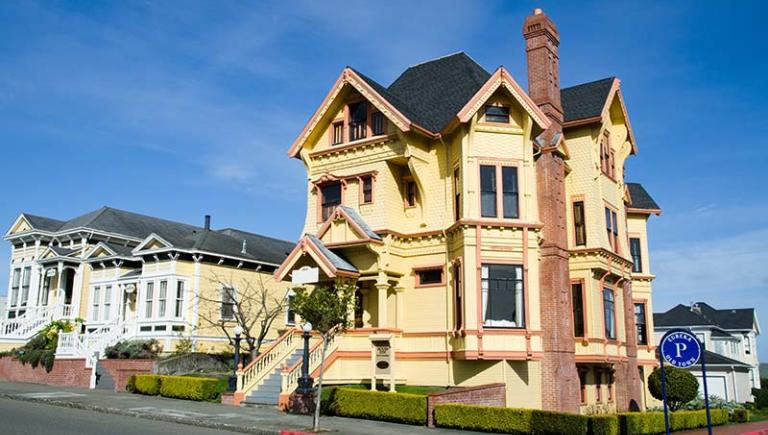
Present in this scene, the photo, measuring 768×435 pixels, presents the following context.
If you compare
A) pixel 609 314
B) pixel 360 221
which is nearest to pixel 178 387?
pixel 360 221

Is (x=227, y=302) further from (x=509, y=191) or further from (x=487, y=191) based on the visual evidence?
(x=509, y=191)

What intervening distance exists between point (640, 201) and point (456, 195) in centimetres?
1563

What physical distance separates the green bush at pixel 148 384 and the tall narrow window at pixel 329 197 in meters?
9.19

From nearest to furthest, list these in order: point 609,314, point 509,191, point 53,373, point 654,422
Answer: point 654,422 < point 509,191 < point 609,314 < point 53,373

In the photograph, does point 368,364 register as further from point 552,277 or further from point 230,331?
point 230,331

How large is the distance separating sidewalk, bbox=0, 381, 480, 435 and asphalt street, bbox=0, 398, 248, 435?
48 cm

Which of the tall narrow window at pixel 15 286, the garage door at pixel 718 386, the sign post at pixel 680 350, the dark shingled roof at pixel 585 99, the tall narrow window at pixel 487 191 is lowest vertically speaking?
the garage door at pixel 718 386

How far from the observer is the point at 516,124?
2523 cm

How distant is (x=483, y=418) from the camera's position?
743 inches

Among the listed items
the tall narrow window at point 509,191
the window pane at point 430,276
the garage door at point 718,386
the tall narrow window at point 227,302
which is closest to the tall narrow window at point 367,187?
the window pane at point 430,276

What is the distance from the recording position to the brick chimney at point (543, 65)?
27.5 m

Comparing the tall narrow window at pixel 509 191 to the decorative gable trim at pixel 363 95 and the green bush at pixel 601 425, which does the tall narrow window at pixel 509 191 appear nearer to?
the decorative gable trim at pixel 363 95

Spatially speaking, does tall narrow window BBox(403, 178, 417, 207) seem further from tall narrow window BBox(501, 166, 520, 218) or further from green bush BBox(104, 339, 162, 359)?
green bush BBox(104, 339, 162, 359)

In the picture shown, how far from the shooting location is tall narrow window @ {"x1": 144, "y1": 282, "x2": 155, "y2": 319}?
1398 inches
